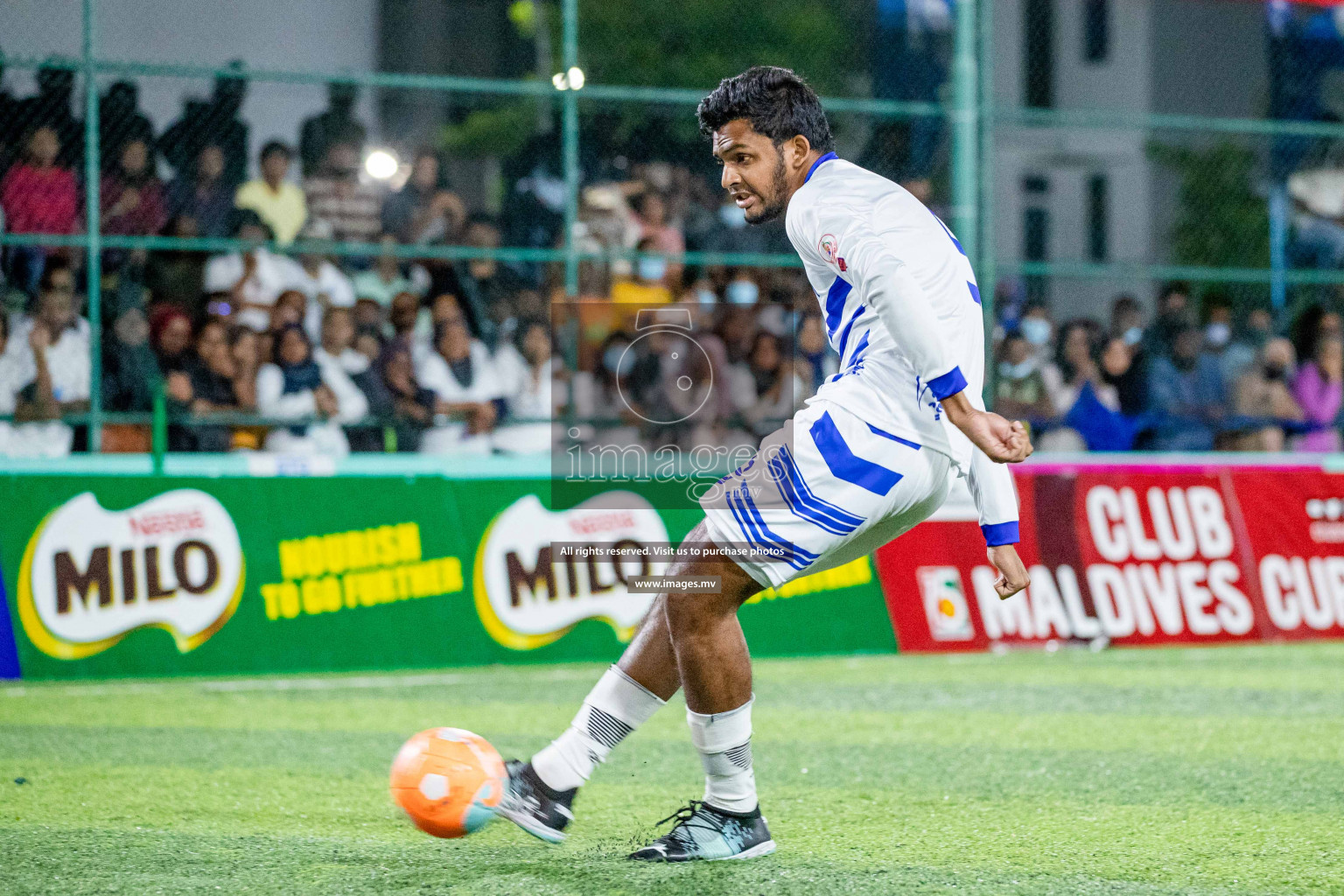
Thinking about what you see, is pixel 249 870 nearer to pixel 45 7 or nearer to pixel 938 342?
pixel 938 342

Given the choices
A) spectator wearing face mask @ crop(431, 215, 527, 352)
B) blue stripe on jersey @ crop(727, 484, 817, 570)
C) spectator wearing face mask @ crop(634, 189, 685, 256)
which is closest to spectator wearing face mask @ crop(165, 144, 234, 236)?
spectator wearing face mask @ crop(431, 215, 527, 352)

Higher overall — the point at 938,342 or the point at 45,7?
the point at 45,7

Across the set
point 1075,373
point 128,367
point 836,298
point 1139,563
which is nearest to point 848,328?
point 836,298

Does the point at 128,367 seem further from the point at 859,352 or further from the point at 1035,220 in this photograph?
the point at 1035,220

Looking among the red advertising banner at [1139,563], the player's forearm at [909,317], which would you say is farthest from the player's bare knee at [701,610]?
the red advertising banner at [1139,563]

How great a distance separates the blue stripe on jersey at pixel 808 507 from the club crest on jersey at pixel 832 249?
0.51 meters

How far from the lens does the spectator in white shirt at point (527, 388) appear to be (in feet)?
35.7

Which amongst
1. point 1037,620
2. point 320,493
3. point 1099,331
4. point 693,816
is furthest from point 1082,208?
point 693,816

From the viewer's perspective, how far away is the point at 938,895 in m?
3.95

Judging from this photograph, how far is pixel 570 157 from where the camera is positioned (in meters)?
11.0

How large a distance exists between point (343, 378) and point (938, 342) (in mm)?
7287

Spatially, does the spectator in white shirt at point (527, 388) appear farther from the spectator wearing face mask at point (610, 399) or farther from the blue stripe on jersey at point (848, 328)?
the blue stripe on jersey at point (848, 328)

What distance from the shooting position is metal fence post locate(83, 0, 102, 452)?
32.6 ft

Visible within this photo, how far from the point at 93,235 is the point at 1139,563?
7006 mm
